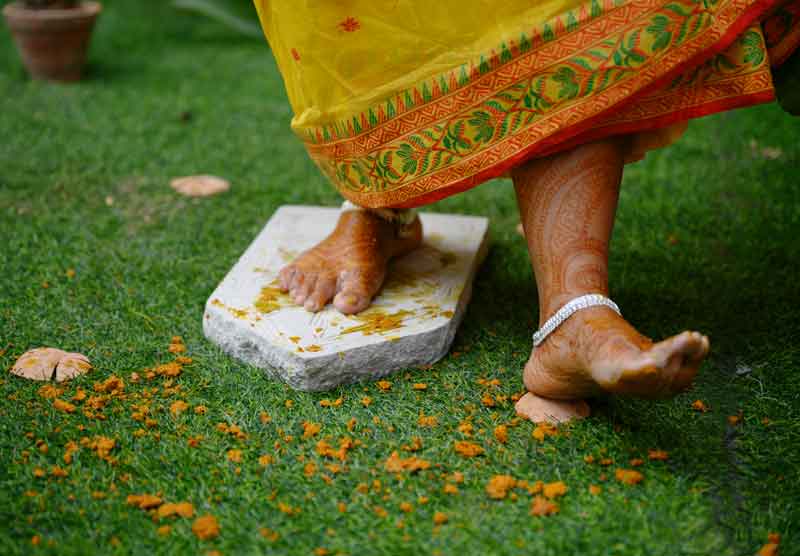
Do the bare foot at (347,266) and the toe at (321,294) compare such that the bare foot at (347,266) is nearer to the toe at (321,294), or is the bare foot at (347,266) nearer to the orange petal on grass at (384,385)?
the toe at (321,294)

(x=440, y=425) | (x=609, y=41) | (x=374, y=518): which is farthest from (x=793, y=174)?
(x=374, y=518)

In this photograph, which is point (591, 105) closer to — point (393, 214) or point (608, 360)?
point (608, 360)

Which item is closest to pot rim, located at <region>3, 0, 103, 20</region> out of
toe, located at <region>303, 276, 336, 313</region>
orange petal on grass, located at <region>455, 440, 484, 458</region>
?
toe, located at <region>303, 276, 336, 313</region>

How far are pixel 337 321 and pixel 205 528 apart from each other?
539mm

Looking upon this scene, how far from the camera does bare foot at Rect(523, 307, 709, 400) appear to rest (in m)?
1.15

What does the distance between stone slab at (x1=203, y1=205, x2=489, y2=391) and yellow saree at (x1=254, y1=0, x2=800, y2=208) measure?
0.25m

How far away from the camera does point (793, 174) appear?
2.42m

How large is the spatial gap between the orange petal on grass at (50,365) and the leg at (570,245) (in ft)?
2.69

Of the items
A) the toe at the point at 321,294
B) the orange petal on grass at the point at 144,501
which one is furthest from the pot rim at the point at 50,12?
the orange petal on grass at the point at 144,501

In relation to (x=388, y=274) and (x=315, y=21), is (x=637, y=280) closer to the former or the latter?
(x=388, y=274)

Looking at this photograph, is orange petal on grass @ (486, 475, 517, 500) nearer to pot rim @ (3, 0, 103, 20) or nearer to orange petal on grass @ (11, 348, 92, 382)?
orange petal on grass @ (11, 348, 92, 382)

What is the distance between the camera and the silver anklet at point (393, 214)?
5.84ft

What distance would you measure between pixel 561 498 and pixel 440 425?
0.26 meters

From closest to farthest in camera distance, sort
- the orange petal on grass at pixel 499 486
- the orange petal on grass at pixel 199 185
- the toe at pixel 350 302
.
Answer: the orange petal on grass at pixel 499 486 → the toe at pixel 350 302 → the orange petal on grass at pixel 199 185
